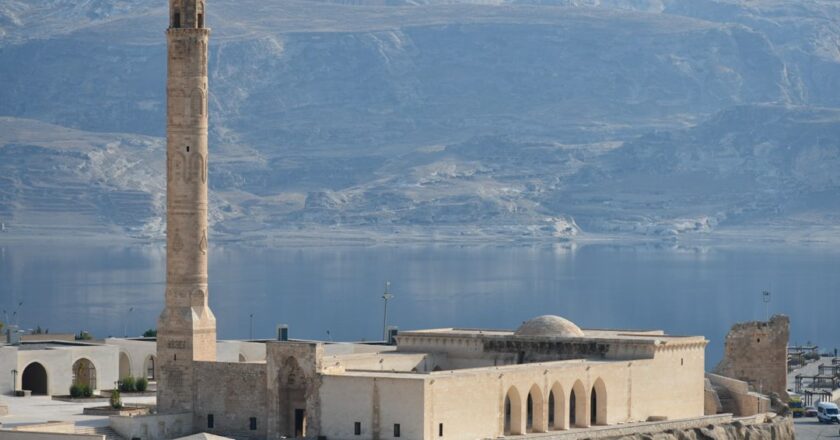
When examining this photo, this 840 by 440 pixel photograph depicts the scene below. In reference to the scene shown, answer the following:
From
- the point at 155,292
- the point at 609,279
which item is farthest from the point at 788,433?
the point at 609,279

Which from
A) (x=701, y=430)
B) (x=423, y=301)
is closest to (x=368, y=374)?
(x=701, y=430)

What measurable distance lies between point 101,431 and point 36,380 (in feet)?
28.9

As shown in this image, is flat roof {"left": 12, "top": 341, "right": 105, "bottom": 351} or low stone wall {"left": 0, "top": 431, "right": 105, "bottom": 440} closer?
low stone wall {"left": 0, "top": 431, "right": 105, "bottom": 440}

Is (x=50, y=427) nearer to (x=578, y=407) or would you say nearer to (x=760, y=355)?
(x=578, y=407)

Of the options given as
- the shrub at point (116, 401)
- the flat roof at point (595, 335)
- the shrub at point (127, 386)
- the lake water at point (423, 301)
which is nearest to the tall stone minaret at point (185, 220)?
the shrub at point (116, 401)

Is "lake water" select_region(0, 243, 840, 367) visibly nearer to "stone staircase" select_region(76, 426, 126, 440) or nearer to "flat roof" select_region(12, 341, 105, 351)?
"flat roof" select_region(12, 341, 105, 351)

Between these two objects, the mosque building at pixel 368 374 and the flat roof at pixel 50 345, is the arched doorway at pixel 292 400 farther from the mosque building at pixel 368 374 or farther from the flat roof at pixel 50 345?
the flat roof at pixel 50 345

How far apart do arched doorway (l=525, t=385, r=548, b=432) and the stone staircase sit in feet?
26.2

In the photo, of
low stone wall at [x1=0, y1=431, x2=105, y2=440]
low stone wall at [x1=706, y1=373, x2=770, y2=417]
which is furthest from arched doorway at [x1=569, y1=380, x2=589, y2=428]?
low stone wall at [x1=0, y1=431, x2=105, y2=440]

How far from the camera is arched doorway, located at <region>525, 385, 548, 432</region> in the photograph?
43.2m

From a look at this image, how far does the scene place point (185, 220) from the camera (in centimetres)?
4459

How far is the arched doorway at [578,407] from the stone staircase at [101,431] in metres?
9.38

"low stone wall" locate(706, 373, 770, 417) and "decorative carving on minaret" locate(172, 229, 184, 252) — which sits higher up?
"decorative carving on minaret" locate(172, 229, 184, 252)

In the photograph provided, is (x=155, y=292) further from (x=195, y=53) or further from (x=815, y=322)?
(x=195, y=53)
